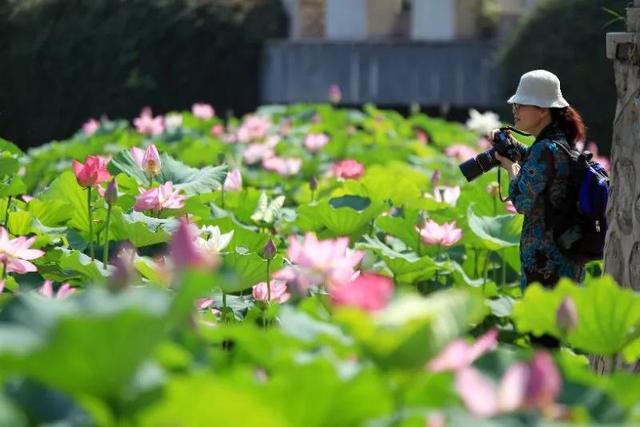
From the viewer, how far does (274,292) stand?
3420 mm

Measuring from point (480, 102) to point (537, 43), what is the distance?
4.97m

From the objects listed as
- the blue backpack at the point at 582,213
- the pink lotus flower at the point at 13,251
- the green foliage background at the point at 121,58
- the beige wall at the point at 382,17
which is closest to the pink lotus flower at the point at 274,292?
the pink lotus flower at the point at 13,251

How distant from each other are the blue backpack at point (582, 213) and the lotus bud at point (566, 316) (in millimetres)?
2034

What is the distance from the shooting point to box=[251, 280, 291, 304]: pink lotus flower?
3.40 meters

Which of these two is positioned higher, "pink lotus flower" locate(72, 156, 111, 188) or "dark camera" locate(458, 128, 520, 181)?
"pink lotus flower" locate(72, 156, 111, 188)

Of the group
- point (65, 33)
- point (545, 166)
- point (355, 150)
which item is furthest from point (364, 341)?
point (65, 33)

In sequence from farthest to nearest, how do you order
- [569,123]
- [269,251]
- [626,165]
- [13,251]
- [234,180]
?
[234,180], [569,123], [626,165], [269,251], [13,251]

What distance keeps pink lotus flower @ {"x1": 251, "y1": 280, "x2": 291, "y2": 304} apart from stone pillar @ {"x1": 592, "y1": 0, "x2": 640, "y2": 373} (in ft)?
2.42

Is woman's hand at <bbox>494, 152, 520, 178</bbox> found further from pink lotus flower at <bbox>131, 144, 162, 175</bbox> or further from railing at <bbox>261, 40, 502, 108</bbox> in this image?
railing at <bbox>261, 40, 502, 108</bbox>

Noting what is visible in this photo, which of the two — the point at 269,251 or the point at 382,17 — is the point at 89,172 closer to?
the point at 269,251

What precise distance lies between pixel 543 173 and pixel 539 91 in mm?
222

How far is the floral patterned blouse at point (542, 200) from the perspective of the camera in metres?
4.13

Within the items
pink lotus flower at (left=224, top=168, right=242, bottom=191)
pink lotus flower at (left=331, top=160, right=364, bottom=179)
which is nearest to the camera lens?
pink lotus flower at (left=224, top=168, right=242, bottom=191)

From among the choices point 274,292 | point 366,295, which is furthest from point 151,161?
point 366,295
